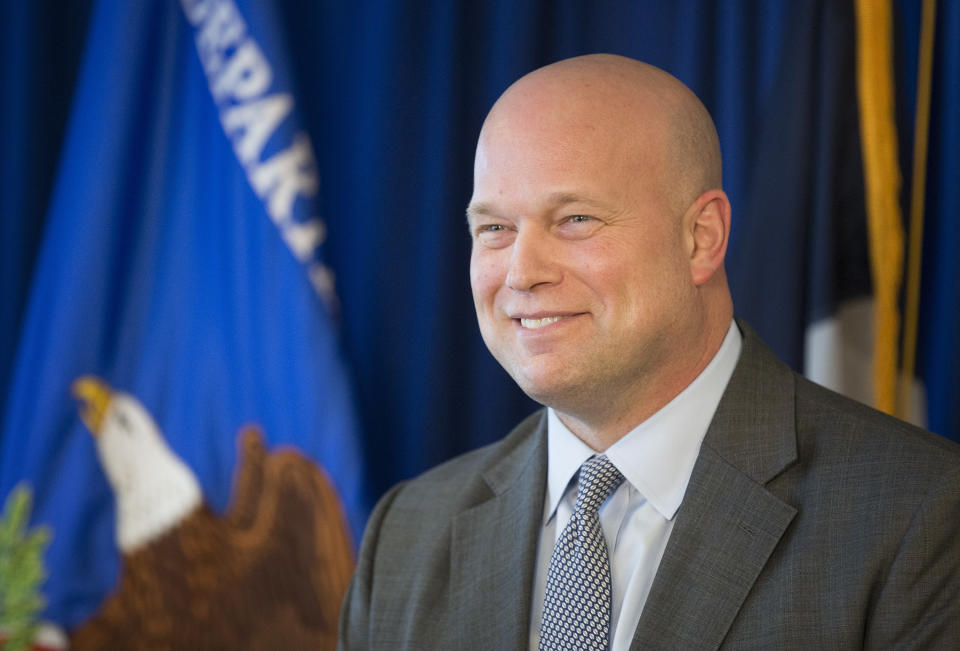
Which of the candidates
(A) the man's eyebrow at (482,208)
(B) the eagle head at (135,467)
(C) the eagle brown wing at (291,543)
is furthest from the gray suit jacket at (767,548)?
(B) the eagle head at (135,467)

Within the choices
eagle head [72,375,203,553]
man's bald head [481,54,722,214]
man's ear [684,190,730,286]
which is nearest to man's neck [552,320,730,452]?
man's ear [684,190,730,286]

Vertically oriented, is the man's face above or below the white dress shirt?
above

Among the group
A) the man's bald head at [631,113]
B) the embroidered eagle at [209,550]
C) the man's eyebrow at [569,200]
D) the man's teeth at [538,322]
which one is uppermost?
the man's bald head at [631,113]

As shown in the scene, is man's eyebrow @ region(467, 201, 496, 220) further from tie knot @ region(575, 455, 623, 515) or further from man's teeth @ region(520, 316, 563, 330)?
tie knot @ region(575, 455, 623, 515)

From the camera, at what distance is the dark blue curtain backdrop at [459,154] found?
2.29 meters

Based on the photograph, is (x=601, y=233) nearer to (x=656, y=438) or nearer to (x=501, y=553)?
(x=656, y=438)

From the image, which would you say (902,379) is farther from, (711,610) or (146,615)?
(146,615)

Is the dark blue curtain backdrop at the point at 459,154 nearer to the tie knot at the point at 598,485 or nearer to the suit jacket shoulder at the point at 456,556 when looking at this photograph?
the suit jacket shoulder at the point at 456,556

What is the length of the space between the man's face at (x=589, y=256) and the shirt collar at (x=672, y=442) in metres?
0.08

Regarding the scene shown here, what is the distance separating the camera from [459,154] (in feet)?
9.25

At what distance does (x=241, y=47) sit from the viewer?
280 centimetres

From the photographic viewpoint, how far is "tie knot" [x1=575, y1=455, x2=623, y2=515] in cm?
164

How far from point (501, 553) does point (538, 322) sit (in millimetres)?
436

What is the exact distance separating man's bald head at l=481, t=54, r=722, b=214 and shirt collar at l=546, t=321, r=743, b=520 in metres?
0.29
